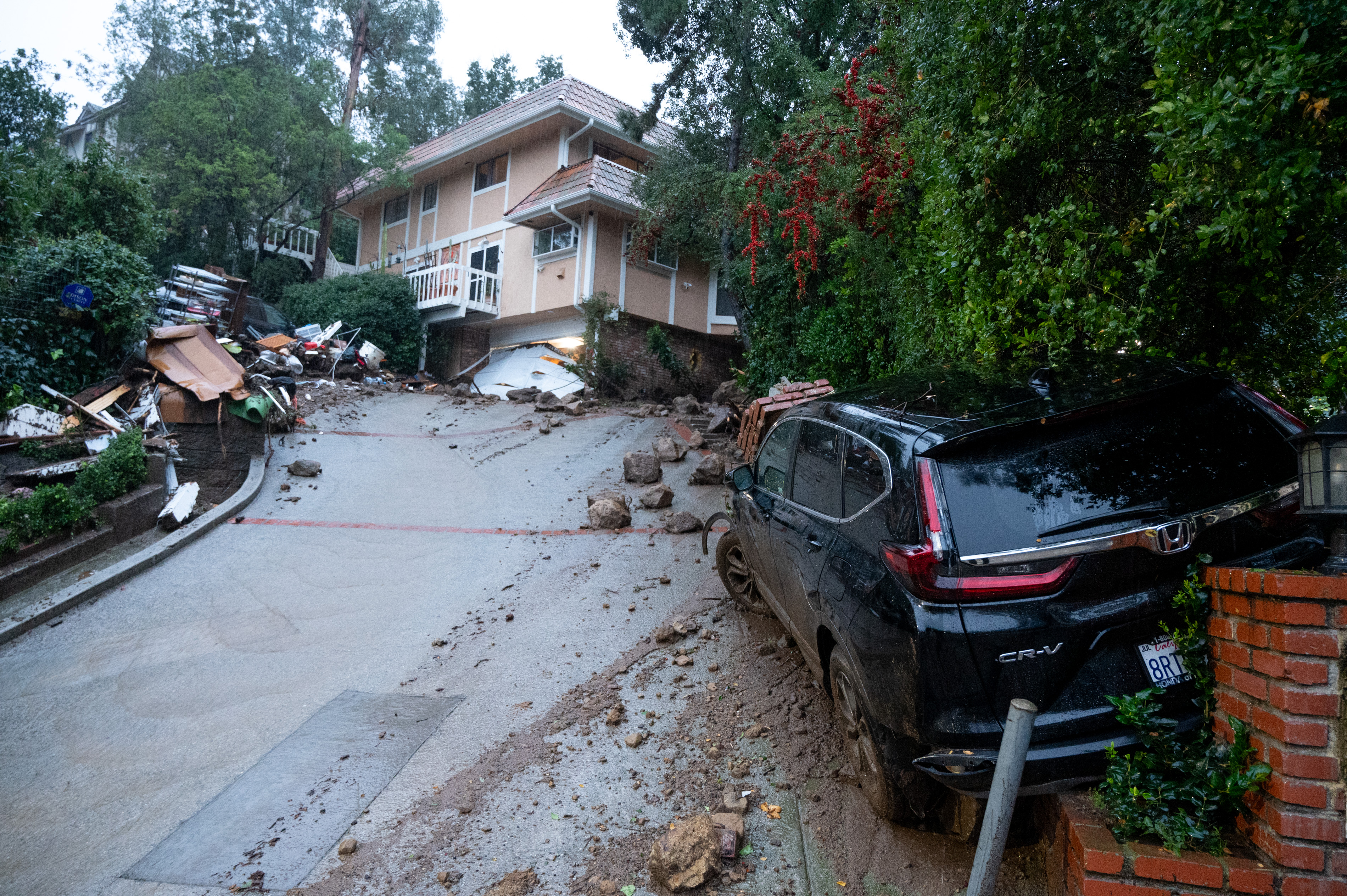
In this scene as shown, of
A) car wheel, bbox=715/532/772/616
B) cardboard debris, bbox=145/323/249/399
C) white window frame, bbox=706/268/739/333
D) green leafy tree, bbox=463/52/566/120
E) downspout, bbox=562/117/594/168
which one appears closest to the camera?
car wheel, bbox=715/532/772/616

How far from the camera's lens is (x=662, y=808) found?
370 centimetres

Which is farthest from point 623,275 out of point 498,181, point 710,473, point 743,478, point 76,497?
point 743,478

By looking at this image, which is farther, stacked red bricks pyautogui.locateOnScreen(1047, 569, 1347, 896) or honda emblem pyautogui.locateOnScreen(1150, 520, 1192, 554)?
honda emblem pyautogui.locateOnScreen(1150, 520, 1192, 554)

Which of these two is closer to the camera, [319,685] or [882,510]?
[882,510]

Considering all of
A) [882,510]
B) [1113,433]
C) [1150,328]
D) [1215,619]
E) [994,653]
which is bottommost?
[994,653]

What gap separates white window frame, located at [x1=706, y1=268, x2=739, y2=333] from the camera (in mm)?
22016

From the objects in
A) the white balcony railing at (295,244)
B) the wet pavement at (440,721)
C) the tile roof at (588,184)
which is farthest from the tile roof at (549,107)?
the wet pavement at (440,721)

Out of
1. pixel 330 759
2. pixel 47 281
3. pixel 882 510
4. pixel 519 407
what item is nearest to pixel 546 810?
pixel 330 759

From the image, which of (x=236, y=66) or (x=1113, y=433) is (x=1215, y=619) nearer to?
(x=1113, y=433)

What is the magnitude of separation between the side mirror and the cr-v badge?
103 inches

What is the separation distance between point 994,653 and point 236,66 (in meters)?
31.3

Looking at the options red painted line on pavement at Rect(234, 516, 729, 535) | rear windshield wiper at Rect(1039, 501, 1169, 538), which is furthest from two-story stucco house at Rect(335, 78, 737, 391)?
rear windshield wiper at Rect(1039, 501, 1169, 538)

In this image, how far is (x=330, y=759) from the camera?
14.4 ft

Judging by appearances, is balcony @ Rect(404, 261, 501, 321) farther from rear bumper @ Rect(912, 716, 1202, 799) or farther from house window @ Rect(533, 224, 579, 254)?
rear bumper @ Rect(912, 716, 1202, 799)
